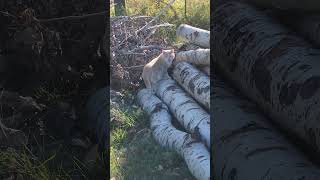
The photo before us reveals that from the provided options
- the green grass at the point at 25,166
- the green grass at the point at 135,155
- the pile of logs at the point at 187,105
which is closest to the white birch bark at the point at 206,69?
the pile of logs at the point at 187,105

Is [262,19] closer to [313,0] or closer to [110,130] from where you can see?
[313,0]

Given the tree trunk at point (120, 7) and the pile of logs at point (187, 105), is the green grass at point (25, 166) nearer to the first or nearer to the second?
the pile of logs at point (187, 105)

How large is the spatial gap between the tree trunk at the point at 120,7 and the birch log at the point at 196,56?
0.74 feet

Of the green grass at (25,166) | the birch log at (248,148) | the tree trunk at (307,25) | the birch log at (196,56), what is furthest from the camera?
the birch log at (196,56)

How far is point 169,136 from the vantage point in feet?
5.77

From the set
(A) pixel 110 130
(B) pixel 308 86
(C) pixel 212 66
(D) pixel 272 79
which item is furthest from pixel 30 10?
(B) pixel 308 86

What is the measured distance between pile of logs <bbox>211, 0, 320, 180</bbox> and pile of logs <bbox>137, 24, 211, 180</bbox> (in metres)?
0.08

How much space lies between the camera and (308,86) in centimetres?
121

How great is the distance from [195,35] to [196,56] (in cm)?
9

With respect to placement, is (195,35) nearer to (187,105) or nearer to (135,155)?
(187,105)

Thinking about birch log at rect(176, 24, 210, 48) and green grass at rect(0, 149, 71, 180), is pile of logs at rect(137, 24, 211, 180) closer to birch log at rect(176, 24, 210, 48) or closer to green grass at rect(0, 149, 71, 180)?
birch log at rect(176, 24, 210, 48)

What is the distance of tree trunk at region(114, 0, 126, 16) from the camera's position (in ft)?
5.65

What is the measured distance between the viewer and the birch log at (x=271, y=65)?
47.3 inches

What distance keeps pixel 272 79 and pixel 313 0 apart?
286 millimetres
